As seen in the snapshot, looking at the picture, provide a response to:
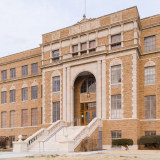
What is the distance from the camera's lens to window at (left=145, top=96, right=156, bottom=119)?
2781cm

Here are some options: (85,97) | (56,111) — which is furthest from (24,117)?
(85,97)

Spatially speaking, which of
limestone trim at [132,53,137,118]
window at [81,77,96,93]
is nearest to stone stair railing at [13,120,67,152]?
window at [81,77,96,93]

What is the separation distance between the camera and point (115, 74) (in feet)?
94.2

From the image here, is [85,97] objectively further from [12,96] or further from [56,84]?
[12,96]

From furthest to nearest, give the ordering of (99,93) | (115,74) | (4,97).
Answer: (4,97) → (99,93) → (115,74)

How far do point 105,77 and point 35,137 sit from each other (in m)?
9.86

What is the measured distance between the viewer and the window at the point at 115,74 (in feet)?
93.4

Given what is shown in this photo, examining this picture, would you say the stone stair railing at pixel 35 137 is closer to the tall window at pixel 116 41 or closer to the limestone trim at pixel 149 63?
the tall window at pixel 116 41

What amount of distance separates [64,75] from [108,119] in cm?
797

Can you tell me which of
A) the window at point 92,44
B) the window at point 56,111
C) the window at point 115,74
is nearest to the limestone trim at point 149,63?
the window at point 115,74

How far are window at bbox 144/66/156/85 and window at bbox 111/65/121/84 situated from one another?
9.81ft

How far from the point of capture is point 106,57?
2936 cm

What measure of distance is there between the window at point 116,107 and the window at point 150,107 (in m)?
2.99

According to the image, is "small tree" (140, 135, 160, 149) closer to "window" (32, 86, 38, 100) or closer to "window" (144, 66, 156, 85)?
"window" (144, 66, 156, 85)
